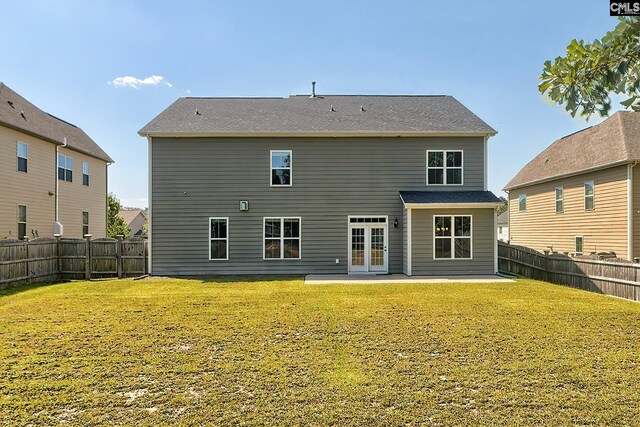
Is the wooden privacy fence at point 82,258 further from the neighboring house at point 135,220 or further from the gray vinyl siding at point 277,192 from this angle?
the neighboring house at point 135,220

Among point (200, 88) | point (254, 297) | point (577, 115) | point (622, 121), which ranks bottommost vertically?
point (254, 297)

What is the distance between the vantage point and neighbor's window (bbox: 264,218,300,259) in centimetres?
1438

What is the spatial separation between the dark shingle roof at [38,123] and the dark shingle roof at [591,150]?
2408 centimetres

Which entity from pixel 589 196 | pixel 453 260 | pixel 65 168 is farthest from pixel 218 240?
pixel 589 196

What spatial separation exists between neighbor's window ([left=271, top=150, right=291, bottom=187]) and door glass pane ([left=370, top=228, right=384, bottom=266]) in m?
3.74

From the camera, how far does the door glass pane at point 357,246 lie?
14453mm

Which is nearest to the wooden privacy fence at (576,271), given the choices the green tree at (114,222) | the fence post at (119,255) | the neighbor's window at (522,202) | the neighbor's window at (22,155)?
the neighbor's window at (522,202)

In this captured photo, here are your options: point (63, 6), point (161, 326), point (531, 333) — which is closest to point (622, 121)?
point (531, 333)

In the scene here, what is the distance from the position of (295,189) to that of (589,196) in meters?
13.2

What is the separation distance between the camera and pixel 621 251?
15.1 metres

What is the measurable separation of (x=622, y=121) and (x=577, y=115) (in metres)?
18.9

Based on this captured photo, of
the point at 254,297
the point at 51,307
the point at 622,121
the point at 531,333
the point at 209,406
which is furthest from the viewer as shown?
the point at 622,121

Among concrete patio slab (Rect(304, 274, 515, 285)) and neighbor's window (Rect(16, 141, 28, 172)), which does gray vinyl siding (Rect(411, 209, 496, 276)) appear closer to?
concrete patio slab (Rect(304, 274, 515, 285))

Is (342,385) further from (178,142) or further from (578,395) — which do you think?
(178,142)
